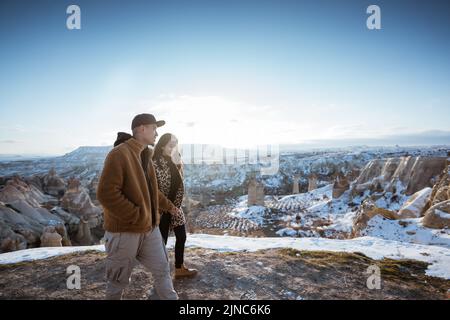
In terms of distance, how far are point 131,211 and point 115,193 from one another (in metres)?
0.23

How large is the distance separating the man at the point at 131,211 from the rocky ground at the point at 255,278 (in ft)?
3.47

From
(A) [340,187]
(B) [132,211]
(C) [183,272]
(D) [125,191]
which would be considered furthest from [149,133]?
(A) [340,187]

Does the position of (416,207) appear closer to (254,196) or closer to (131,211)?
(131,211)

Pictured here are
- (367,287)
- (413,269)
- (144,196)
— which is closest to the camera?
(144,196)

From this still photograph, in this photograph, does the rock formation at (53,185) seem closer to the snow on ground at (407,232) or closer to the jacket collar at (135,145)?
the snow on ground at (407,232)

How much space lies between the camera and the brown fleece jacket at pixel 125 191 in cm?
235

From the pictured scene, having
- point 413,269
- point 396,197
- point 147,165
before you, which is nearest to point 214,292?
point 147,165

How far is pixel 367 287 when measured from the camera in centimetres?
380

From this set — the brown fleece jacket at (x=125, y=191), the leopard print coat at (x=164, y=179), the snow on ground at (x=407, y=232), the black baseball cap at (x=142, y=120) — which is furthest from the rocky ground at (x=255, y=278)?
the snow on ground at (x=407, y=232)

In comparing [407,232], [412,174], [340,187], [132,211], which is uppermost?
[132,211]

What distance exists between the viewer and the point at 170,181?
3.65 metres

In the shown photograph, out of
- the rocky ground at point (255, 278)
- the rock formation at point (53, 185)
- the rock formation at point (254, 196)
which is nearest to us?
the rocky ground at point (255, 278)

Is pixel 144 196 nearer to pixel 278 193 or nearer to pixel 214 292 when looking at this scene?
pixel 214 292
